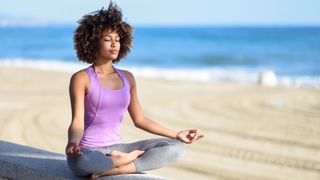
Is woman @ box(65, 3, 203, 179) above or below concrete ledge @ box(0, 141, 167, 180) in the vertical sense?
above

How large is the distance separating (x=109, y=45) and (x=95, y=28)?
0.12 meters

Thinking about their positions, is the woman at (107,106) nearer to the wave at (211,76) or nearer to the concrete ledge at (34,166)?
the concrete ledge at (34,166)

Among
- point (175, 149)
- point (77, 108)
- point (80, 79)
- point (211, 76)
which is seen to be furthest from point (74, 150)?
point (211, 76)

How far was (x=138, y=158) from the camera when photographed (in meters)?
3.55

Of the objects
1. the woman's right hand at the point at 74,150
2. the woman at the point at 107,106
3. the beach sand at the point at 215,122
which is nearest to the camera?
the woman's right hand at the point at 74,150

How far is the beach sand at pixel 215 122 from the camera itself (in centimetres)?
625

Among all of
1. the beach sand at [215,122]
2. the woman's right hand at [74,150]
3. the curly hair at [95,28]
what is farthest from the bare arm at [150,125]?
the beach sand at [215,122]

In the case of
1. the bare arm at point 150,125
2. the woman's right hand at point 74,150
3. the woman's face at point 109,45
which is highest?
the woman's face at point 109,45

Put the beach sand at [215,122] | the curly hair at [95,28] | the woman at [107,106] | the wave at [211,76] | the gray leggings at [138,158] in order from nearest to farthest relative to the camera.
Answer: the gray leggings at [138,158] → the woman at [107,106] → the curly hair at [95,28] → the beach sand at [215,122] → the wave at [211,76]

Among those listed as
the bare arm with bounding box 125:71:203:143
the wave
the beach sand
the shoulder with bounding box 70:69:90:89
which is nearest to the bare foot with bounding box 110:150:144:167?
the bare arm with bounding box 125:71:203:143

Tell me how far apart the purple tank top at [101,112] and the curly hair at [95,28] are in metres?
0.12

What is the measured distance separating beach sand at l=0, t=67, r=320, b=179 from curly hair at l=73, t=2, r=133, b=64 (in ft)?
7.77

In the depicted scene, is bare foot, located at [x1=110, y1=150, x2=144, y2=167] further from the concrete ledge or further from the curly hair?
the curly hair

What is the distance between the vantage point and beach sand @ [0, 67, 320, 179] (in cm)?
625
